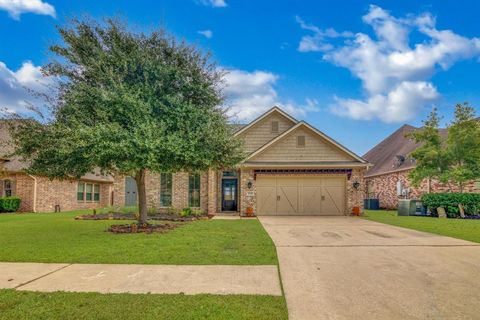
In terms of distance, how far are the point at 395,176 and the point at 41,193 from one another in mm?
25522

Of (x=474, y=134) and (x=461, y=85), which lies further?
(x=461, y=85)

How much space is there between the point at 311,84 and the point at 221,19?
691cm

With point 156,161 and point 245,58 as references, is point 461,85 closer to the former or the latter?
point 245,58

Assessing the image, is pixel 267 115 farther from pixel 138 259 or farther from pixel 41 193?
pixel 41 193

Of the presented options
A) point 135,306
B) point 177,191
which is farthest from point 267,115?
point 135,306

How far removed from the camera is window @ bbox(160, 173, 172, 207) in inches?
723

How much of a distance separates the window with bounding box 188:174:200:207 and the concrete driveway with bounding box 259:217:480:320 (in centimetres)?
1016

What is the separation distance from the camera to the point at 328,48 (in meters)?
17.5

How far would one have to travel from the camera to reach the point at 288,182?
18.1 metres

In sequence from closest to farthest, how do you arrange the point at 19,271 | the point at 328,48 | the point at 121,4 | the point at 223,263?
the point at 19,271 < the point at 223,263 < the point at 121,4 < the point at 328,48

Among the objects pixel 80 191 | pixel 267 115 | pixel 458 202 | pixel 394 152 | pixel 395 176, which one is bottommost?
pixel 458 202

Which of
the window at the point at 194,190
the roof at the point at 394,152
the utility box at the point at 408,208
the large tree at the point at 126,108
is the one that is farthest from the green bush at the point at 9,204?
the roof at the point at 394,152

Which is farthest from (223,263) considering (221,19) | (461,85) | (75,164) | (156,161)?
(461,85)

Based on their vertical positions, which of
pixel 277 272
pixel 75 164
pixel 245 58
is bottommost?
pixel 277 272
